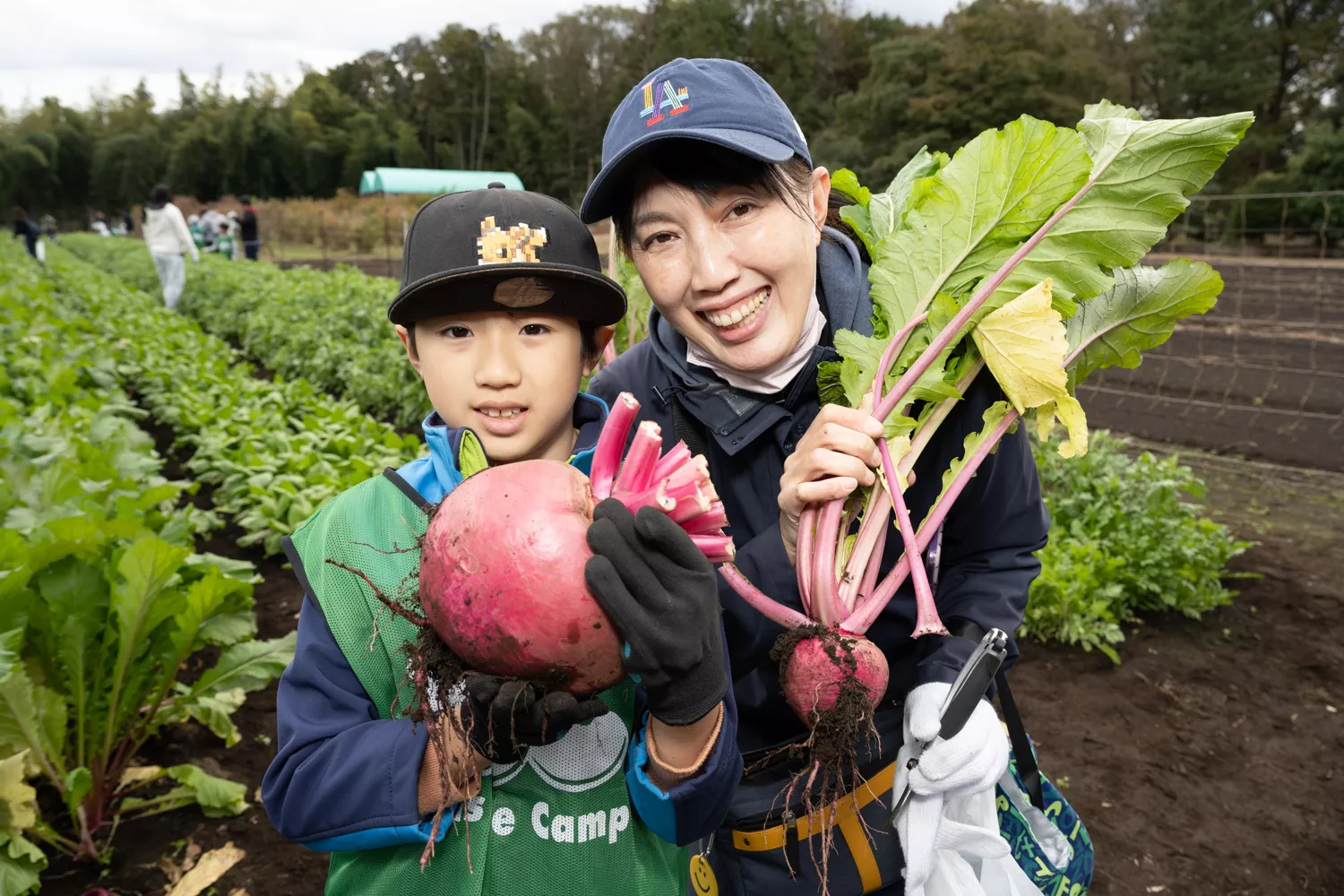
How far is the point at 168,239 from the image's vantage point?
13.9 m

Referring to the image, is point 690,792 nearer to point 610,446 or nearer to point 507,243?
point 610,446

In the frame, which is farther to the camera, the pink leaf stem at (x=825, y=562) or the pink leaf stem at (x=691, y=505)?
A: the pink leaf stem at (x=825, y=562)

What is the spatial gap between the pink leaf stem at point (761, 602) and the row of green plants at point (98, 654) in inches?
66.6

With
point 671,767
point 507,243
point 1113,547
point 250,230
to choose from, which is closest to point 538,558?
point 671,767

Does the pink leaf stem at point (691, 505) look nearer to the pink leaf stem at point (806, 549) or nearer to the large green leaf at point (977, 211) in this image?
the pink leaf stem at point (806, 549)

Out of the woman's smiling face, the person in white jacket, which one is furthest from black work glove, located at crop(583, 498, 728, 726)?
the person in white jacket

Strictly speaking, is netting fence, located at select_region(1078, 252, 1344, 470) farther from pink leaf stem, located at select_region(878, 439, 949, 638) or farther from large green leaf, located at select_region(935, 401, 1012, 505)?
pink leaf stem, located at select_region(878, 439, 949, 638)

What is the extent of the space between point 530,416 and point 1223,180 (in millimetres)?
41722

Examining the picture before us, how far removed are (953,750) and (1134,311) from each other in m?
0.98

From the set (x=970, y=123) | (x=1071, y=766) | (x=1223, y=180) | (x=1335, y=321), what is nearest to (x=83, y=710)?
(x=1071, y=766)

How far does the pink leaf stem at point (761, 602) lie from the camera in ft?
5.15

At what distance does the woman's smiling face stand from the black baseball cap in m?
0.23

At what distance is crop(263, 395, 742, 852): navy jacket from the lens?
117 centimetres

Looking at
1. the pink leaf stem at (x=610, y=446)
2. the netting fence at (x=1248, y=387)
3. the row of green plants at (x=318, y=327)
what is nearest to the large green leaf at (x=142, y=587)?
the pink leaf stem at (x=610, y=446)
